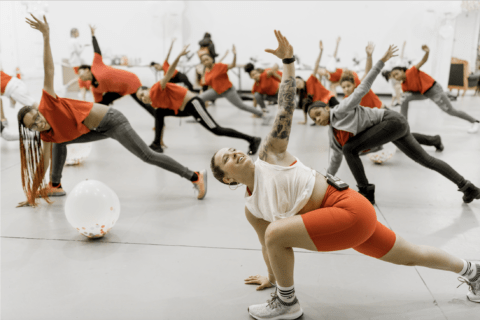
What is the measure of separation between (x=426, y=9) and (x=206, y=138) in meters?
8.68

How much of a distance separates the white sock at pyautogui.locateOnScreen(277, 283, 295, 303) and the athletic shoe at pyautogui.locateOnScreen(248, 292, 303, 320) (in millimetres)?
20

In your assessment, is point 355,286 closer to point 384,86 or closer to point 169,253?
point 169,253

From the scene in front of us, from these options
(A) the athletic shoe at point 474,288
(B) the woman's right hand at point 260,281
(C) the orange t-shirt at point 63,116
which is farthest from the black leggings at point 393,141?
(C) the orange t-shirt at point 63,116

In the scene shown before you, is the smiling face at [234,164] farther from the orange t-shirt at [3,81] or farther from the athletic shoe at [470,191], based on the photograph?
the orange t-shirt at [3,81]

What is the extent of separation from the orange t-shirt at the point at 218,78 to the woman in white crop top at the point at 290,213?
450cm

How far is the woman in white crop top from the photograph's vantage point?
157 centimetres

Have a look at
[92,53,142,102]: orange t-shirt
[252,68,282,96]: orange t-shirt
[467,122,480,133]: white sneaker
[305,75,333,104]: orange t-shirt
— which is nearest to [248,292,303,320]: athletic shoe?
[92,53,142,102]: orange t-shirt

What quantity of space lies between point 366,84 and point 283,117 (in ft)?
4.55

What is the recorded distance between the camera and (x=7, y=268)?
7.59 ft

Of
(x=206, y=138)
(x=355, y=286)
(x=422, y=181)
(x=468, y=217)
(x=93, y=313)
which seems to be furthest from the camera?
(x=206, y=138)

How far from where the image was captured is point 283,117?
66.9 inches

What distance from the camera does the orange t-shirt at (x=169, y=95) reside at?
4621 mm

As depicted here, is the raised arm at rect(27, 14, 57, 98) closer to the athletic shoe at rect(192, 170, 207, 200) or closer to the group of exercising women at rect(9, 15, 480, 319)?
the group of exercising women at rect(9, 15, 480, 319)

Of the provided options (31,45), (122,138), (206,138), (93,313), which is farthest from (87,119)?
(31,45)
